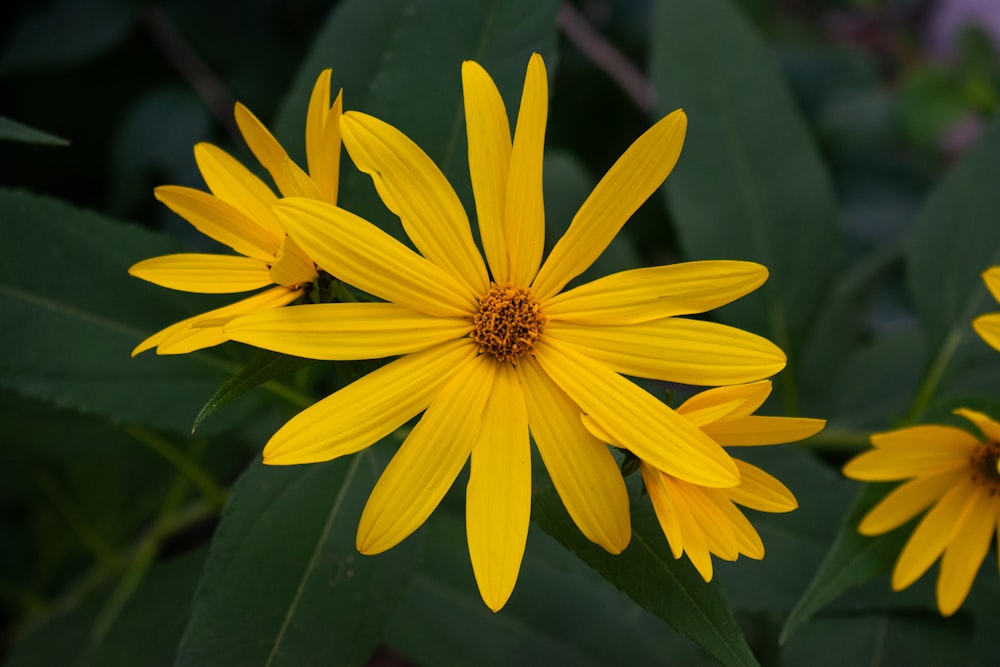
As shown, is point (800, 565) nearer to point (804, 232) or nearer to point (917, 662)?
point (917, 662)

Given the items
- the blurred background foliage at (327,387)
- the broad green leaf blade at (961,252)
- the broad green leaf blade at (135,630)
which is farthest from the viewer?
the broad green leaf blade at (961,252)

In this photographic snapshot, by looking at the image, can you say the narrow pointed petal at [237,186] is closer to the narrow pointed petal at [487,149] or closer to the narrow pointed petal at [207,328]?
the narrow pointed petal at [207,328]

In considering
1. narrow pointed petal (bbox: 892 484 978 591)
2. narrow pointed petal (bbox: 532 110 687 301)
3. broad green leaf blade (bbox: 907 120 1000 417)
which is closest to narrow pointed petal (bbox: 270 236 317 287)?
narrow pointed petal (bbox: 532 110 687 301)

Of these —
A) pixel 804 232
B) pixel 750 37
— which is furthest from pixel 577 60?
pixel 804 232

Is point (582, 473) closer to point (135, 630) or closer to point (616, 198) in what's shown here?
point (616, 198)

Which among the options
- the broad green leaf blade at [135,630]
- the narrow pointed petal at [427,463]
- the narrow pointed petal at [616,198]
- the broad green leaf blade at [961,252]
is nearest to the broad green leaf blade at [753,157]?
the broad green leaf blade at [961,252]

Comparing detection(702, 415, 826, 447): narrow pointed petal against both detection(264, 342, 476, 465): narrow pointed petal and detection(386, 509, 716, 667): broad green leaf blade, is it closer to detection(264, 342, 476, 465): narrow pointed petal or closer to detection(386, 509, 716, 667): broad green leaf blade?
detection(264, 342, 476, 465): narrow pointed petal
